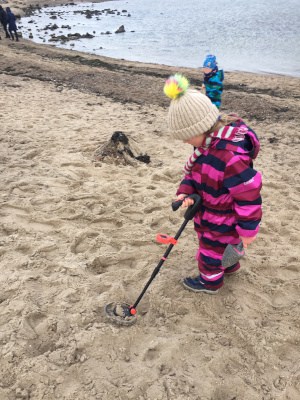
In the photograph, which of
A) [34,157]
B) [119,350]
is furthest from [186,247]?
[34,157]

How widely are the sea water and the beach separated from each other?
46.8ft

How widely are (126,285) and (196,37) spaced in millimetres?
29224

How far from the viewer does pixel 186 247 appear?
4.00 metres

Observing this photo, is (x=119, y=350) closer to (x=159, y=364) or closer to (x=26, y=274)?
(x=159, y=364)

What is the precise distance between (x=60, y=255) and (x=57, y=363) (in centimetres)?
131

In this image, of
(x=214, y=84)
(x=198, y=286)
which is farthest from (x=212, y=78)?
(x=198, y=286)

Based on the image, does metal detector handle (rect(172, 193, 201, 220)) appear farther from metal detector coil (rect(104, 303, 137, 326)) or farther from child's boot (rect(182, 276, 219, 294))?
metal detector coil (rect(104, 303, 137, 326))

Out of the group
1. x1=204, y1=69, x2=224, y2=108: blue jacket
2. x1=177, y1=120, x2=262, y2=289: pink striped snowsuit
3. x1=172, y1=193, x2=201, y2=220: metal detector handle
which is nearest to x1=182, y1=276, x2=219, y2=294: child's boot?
x1=177, y1=120, x2=262, y2=289: pink striped snowsuit

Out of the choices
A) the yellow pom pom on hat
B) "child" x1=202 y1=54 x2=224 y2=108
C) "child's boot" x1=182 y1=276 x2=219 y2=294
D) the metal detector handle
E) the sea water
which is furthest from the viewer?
the sea water

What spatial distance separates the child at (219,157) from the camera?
2518 millimetres

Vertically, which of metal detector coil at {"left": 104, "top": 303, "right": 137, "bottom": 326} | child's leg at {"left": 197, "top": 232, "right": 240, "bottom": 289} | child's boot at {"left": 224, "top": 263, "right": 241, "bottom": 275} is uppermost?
child's leg at {"left": 197, "top": 232, "right": 240, "bottom": 289}

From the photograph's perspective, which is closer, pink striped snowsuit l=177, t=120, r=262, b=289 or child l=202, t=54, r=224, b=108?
pink striped snowsuit l=177, t=120, r=262, b=289

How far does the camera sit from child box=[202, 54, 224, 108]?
19.6ft

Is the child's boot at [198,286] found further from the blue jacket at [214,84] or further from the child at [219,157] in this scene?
the blue jacket at [214,84]
